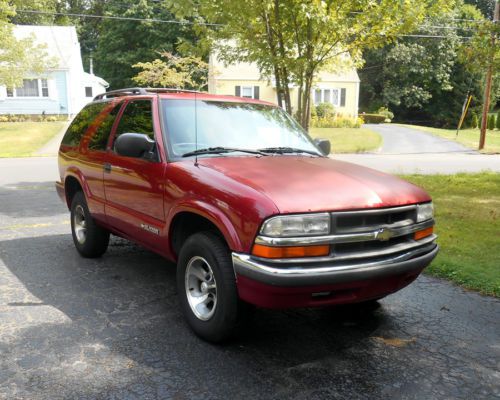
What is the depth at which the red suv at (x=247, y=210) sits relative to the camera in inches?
122

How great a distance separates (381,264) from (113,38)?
169 feet

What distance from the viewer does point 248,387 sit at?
9.89 feet

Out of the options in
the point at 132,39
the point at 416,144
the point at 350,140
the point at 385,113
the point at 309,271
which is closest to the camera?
the point at 309,271

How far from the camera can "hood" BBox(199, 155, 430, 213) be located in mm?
3193

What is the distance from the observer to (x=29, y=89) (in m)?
32.7

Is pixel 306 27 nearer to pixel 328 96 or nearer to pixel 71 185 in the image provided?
pixel 71 185

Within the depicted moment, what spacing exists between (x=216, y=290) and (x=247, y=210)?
2.13ft

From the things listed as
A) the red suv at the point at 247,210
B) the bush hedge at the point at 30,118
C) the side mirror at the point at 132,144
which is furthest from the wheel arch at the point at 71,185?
the bush hedge at the point at 30,118

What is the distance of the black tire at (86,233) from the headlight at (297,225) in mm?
2966

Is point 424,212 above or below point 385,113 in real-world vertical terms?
above

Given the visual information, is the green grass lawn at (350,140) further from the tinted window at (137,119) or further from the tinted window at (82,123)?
the tinted window at (137,119)

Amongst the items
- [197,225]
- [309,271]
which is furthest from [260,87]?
[309,271]

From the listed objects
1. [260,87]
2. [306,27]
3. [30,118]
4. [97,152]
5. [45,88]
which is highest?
[306,27]

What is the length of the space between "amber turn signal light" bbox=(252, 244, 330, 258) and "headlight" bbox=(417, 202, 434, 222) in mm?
972
